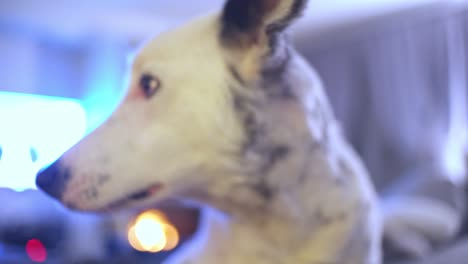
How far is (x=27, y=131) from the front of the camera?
435 mm

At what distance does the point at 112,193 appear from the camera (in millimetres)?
561

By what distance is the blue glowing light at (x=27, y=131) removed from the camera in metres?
0.43

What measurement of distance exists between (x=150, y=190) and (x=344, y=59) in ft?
9.88

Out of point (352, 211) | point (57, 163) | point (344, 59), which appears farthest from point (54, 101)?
point (344, 59)

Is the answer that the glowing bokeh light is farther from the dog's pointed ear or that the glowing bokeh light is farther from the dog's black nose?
the dog's pointed ear

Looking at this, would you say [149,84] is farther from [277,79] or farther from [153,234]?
[153,234]

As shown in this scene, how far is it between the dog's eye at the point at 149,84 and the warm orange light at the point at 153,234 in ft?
0.83

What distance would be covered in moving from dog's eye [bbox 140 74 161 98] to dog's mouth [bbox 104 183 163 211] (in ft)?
0.32

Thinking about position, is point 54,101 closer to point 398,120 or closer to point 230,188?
point 230,188

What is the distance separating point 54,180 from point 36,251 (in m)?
0.10

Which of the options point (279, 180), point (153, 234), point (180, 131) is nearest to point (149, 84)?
point (180, 131)

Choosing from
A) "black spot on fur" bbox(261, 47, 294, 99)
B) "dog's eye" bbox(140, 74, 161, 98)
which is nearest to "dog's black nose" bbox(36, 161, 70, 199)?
"dog's eye" bbox(140, 74, 161, 98)

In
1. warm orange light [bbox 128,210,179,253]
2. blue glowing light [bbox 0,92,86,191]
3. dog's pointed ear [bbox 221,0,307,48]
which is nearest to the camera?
blue glowing light [bbox 0,92,86,191]

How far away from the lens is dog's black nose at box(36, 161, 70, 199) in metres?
0.54
